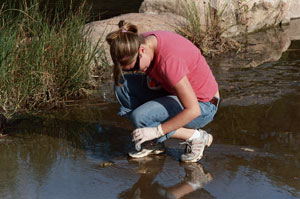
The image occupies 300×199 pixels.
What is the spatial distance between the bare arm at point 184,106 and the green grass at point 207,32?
3.28 meters

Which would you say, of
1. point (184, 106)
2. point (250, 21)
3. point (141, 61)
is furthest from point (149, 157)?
point (250, 21)

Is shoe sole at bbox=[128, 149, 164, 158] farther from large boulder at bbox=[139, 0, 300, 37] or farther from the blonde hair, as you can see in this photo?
large boulder at bbox=[139, 0, 300, 37]

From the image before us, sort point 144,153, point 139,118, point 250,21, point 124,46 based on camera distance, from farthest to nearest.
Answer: point 250,21 → point 144,153 → point 139,118 → point 124,46

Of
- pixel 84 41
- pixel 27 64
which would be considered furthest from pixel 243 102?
pixel 27 64

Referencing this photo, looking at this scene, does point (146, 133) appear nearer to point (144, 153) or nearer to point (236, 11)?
point (144, 153)

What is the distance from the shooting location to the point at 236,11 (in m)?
7.59

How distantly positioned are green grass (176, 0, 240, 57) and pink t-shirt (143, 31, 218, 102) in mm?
2953

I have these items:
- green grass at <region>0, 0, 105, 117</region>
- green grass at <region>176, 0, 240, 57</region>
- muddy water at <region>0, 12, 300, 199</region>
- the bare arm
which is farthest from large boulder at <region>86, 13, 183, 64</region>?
the bare arm

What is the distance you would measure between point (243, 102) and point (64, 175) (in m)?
2.06

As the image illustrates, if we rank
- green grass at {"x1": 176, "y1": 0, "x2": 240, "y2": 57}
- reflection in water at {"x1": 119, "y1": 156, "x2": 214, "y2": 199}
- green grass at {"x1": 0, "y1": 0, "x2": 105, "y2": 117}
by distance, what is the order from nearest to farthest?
reflection in water at {"x1": 119, "y1": 156, "x2": 214, "y2": 199}, green grass at {"x1": 0, "y1": 0, "x2": 105, "y2": 117}, green grass at {"x1": 176, "y1": 0, "x2": 240, "y2": 57}

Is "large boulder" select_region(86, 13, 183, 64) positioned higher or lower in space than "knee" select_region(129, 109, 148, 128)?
higher

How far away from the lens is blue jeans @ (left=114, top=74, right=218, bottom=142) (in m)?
3.36

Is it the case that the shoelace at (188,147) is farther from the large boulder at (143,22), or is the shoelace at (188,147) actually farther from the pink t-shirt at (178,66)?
the large boulder at (143,22)

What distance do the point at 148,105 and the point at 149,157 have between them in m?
0.43
